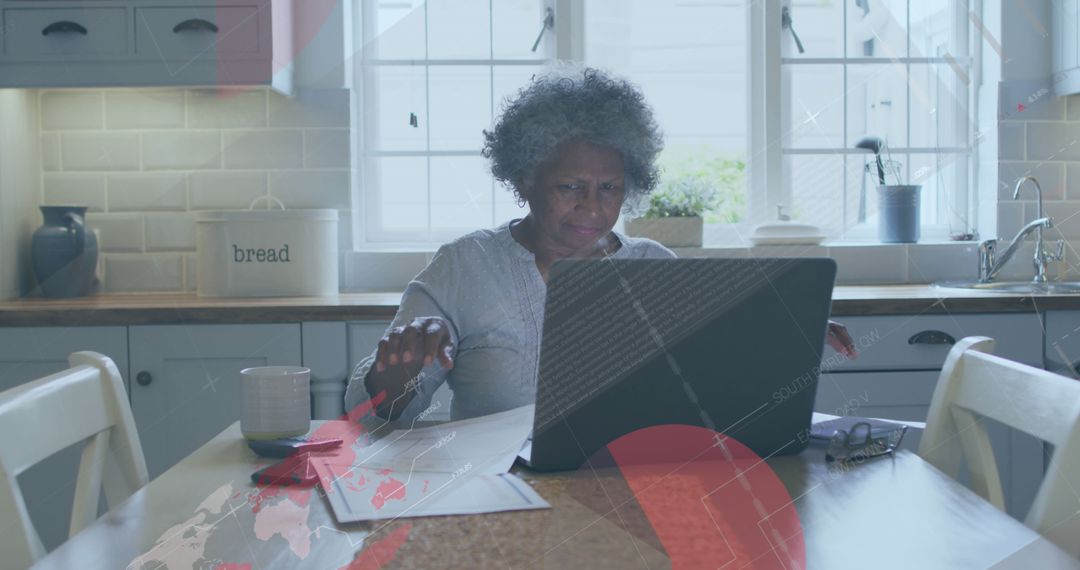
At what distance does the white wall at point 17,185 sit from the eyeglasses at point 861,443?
2275 millimetres

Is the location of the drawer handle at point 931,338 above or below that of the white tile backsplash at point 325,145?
below

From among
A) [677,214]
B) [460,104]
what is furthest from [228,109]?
[677,214]

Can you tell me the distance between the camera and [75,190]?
115 inches

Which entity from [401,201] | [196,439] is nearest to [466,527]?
[196,439]

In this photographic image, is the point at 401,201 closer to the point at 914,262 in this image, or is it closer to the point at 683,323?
the point at 914,262

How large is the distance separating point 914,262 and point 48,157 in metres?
2.51

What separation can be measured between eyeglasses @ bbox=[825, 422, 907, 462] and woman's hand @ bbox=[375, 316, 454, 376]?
0.48 meters

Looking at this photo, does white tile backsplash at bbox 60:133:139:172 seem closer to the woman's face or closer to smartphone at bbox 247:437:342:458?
the woman's face

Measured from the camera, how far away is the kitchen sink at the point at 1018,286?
2664mm

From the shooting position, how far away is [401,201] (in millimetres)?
3092

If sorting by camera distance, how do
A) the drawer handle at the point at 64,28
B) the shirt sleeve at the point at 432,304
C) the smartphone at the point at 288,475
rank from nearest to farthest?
1. the smartphone at the point at 288,475
2. the shirt sleeve at the point at 432,304
3. the drawer handle at the point at 64,28

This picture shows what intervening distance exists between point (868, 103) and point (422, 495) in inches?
97.7

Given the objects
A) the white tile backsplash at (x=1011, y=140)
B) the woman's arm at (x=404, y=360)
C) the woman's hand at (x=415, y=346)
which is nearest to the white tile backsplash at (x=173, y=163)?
the woman's arm at (x=404, y=360)
